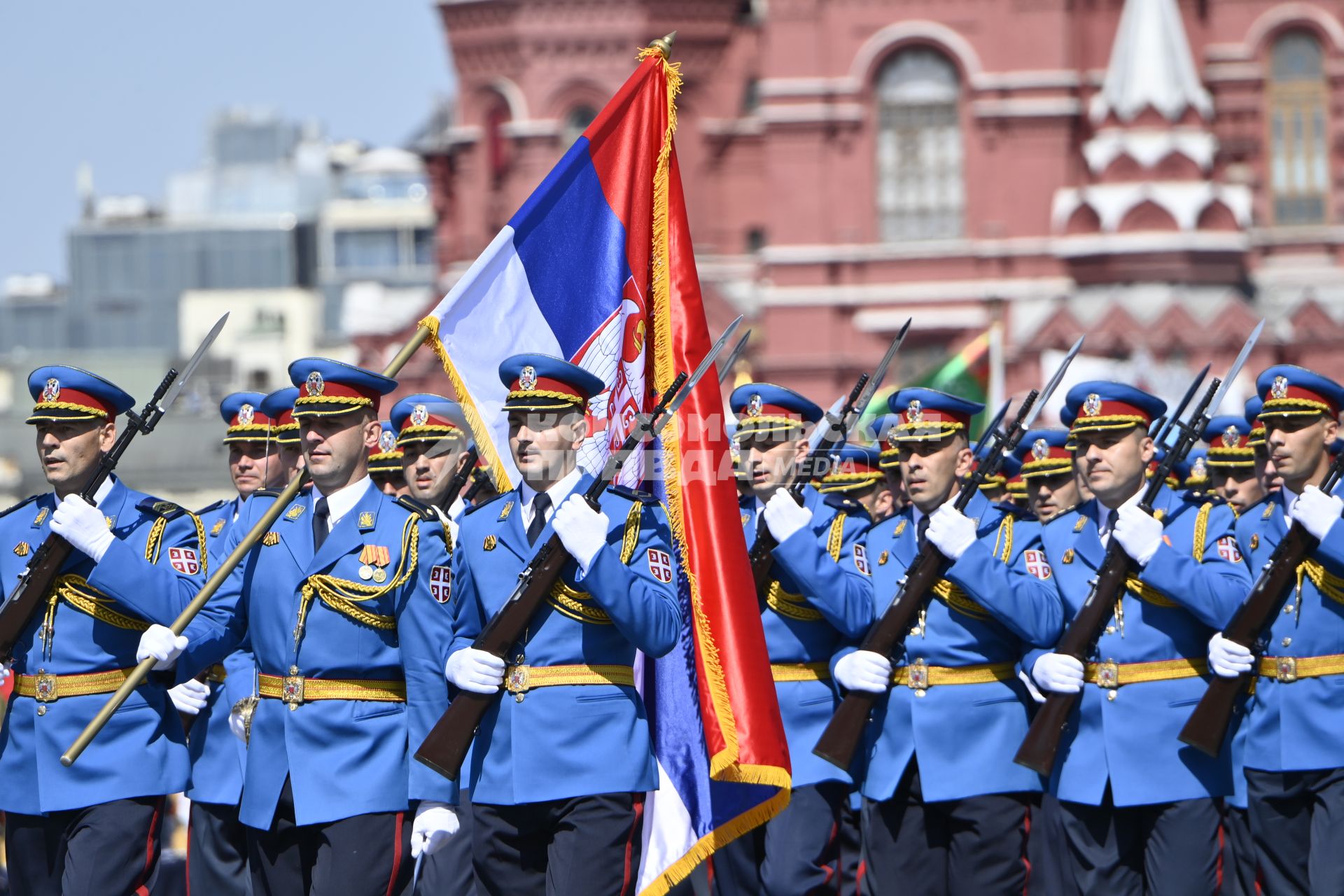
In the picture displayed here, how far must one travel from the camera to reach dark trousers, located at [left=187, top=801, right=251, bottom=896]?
26.0 ft

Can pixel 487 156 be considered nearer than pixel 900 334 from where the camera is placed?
No

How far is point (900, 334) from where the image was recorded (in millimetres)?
8508

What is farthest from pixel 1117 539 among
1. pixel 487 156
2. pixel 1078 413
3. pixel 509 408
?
pixel 487 156

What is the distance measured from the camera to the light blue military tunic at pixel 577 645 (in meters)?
6.74

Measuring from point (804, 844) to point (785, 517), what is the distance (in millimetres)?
1131

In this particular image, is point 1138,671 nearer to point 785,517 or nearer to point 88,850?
point 785,517

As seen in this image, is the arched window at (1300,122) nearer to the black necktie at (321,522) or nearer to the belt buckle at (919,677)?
the belt buckle at (919,677)

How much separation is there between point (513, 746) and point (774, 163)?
80.9ft

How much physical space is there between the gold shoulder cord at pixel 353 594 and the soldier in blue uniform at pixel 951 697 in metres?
1.69

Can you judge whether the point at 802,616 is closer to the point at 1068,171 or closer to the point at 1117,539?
the point at 1117,539

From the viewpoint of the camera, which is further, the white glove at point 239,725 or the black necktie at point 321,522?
the white glove at point 239,725

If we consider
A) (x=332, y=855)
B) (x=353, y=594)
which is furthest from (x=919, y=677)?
(x=332, y=855)

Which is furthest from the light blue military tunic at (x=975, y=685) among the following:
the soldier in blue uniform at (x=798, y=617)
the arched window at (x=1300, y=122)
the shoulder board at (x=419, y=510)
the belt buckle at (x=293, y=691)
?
the arched window at (x=1300, y=122)

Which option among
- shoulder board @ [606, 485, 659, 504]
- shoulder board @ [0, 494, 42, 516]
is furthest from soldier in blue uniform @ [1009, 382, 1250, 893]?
shoulder board @ [0, 494, 42, 516]
